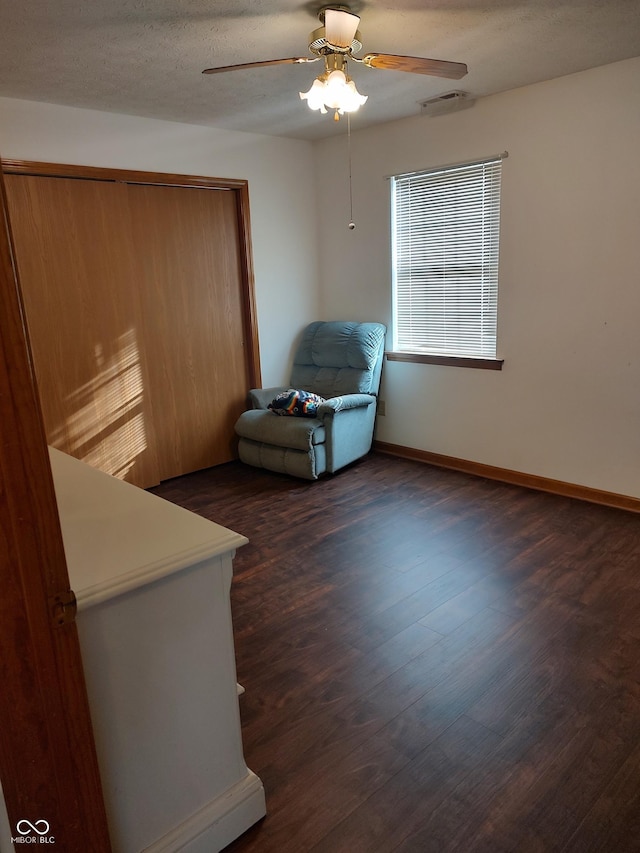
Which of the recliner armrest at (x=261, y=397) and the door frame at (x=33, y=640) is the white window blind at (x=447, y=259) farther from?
the door frame at (x=33, y=640)

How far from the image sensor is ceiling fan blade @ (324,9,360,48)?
231cm

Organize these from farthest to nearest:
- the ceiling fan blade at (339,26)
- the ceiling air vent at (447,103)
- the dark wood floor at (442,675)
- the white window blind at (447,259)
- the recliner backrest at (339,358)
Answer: the recliner backrest at (339,358) < the white window blind at (447,259) < the ceiling air vent at (447,103) < the ceiling fan blade at (339,26) < the dark wood floor at (442,675)

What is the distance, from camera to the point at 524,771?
171 centimetres

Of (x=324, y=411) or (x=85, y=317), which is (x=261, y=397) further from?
(x=85, y=317)

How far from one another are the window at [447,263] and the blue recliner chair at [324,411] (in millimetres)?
331

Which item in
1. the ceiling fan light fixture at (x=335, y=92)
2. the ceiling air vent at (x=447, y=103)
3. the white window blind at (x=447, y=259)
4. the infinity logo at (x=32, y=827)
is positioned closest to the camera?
the infinity logo at (x=32, y=827)

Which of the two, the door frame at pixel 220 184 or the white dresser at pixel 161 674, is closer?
the white dresser at pixel 161 674

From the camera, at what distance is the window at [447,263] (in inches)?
156

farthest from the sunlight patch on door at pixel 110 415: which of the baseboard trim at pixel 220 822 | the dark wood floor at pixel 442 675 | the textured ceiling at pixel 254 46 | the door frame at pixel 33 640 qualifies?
the door frame at pixel 33 640

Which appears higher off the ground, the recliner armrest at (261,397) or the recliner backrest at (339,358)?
the recliner backrest at (339,358)

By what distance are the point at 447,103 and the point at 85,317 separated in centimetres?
Result: 277

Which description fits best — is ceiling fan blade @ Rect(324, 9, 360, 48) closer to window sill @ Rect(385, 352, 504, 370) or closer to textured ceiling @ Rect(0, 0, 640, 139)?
textured ceiling @ Rect(0, 0, 640, 139)

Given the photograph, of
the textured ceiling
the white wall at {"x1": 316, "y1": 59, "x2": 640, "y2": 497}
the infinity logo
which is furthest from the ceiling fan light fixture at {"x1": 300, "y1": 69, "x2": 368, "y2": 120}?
the infinity logo

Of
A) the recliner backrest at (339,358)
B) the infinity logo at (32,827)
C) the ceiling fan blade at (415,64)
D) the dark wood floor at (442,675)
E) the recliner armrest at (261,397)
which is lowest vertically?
the dark wood floor at (442,675)
